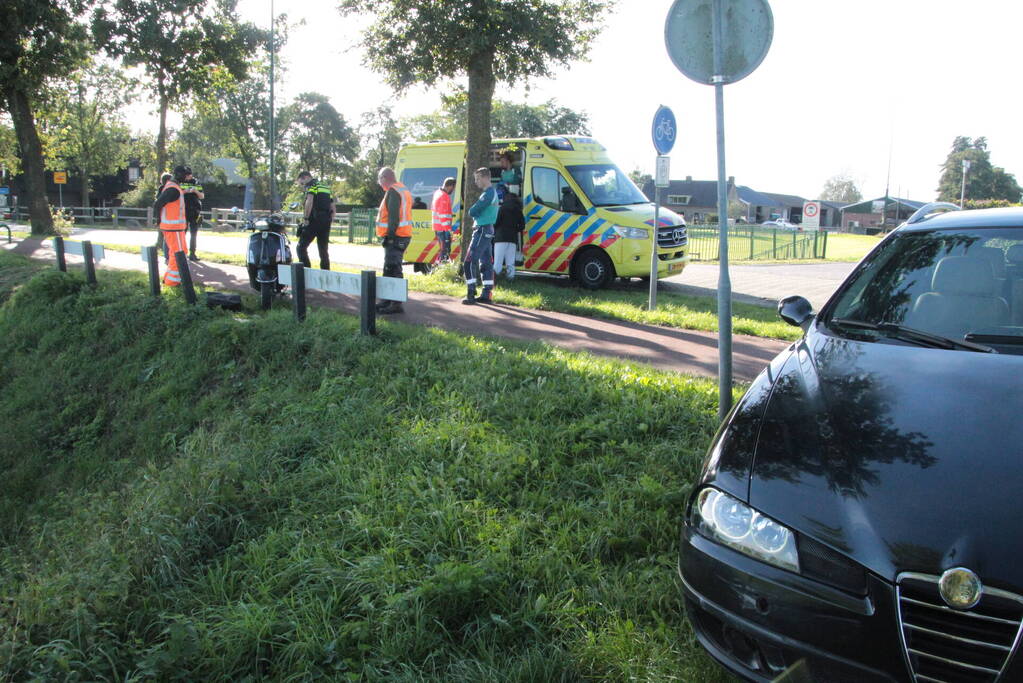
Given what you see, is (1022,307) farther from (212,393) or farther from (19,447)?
(19,447)

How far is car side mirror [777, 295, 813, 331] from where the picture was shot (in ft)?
12.4

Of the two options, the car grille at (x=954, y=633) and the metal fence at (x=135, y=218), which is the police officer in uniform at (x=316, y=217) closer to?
the car grille at (x=954, y=633)

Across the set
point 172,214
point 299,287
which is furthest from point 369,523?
point 172,214

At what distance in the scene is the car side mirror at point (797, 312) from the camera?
3.78m

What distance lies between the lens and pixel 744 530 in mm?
2377

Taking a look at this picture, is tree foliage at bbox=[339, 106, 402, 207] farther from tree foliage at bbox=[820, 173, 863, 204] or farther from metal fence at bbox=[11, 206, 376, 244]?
tree foliage at bbox=[820, 173, 863, 204]

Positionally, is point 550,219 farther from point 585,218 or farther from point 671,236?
point 671,236

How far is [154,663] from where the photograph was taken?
3.04 meters

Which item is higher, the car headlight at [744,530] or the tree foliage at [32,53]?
the tree foliage at [32,53]

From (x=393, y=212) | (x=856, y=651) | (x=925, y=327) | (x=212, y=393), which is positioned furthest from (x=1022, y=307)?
(x=393, y=212)

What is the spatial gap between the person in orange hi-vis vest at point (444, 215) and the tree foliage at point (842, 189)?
13103 centimetres

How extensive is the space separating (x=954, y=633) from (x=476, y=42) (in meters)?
11.0

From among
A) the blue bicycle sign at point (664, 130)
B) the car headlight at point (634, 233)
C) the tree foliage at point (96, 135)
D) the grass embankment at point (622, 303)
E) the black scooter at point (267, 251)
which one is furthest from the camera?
the tree foliage at point (96, 135)

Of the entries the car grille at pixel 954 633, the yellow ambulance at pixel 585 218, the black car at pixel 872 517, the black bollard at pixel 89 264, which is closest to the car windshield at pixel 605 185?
the yellow ambulance at pixel 585 218
